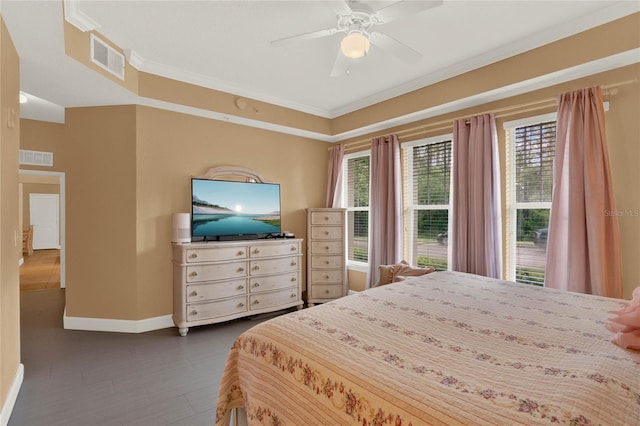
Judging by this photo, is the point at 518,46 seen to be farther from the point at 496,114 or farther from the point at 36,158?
the point at 36,158

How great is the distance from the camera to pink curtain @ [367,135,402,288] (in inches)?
165

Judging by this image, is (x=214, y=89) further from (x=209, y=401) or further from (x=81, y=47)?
(x=209, y=401)

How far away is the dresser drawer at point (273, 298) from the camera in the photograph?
3.92 metres

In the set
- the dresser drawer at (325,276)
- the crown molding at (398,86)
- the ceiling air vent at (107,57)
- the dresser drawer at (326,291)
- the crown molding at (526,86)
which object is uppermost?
the crown molding at (398,86)

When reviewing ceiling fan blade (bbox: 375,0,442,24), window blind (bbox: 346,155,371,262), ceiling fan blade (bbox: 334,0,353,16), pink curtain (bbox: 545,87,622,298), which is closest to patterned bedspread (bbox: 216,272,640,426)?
pink curtain (bbox: 545,87,622,298)

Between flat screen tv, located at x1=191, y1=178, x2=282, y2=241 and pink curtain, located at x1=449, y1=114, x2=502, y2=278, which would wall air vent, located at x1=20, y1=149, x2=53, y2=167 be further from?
pink curtain, located at x1=449, y1=114, x2=502, y2=278

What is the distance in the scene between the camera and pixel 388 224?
4.25 meters

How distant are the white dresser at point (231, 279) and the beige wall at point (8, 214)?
1.37 m

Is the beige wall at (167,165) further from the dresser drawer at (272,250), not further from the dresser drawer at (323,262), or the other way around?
the dresser drawer at (323,262)

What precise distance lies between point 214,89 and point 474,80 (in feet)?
9.47

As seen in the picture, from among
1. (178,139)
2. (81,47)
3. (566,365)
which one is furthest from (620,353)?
(178,139)

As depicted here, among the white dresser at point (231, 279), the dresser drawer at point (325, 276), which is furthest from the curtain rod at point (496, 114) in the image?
the dresser drawer at point (325, 276)

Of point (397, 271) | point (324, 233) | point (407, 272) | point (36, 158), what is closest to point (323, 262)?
point (324, 233)

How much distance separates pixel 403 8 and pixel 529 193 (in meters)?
2.28
